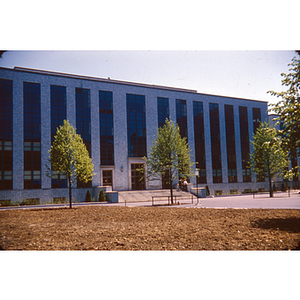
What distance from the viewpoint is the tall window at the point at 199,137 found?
3584 cm

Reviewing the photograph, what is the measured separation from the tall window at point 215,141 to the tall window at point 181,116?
4.02 m

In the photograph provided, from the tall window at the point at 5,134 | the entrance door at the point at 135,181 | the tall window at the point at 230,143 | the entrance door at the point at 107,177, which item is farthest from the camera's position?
the tall window at the point at 230,143

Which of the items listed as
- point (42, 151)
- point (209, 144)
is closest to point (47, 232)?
point (42, 151)

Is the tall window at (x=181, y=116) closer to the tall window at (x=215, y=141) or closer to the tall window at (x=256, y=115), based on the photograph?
the tall window at (x=215, y=141)

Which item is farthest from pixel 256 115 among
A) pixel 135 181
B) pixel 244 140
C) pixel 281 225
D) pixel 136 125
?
pixel 281 225

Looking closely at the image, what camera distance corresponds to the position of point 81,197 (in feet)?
92.5

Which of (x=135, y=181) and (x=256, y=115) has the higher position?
(x=256, y=115)

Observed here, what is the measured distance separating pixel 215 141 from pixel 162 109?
29.5 ft

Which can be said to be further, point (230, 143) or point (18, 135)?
point (230, 143)

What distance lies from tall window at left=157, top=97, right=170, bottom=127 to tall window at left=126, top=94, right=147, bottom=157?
2.14 metres

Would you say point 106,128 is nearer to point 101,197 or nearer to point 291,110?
point 101,197

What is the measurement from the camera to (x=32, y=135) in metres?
27.4

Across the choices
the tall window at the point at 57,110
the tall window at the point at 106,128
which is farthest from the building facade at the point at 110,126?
the tall window at the point at 57,110

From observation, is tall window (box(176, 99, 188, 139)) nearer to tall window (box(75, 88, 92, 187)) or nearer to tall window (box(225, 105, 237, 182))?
tall window (box(225, 105, 237, 182))
